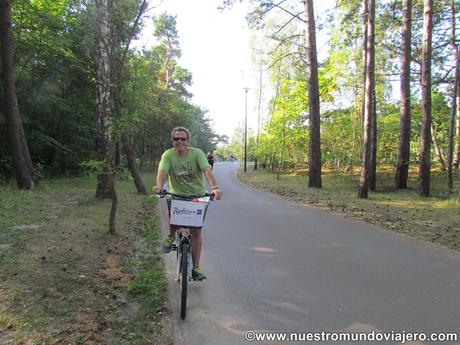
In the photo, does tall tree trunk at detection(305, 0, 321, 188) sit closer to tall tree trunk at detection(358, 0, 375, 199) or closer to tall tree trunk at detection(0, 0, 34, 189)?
tall tree trunk at detection(358, 0, 375, 199)

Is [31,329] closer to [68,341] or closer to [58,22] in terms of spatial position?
[68,341]

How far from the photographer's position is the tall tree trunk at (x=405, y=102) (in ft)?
55.2

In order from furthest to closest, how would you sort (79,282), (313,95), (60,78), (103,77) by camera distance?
(60,78)
(313,95)
(103,77)
(79,282)

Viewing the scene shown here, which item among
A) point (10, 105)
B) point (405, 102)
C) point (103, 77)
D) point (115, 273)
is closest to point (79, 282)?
point (115, 273)

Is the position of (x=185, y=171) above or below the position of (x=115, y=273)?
above

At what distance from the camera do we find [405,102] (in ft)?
57.2

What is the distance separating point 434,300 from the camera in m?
4.50

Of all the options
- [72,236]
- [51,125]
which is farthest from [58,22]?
[72,236]

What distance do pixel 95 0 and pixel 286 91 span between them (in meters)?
17.0

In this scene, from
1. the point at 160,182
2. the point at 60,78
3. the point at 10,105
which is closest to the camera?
the point at 160,182

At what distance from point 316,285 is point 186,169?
229 cm

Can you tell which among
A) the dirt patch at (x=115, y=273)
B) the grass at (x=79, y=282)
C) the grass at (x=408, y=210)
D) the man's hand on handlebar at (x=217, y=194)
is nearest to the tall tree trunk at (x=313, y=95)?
the grass at (x=408, y=210)

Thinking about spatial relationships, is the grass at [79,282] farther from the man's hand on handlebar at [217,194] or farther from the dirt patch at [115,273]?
the man's hand on handlebar at [217,194]

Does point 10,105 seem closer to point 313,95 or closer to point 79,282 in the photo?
point 79,282
